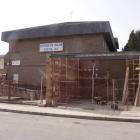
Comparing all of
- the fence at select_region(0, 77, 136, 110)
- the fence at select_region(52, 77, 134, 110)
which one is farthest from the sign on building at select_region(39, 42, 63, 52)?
the fence at select_region(52, 77, 134, 110)

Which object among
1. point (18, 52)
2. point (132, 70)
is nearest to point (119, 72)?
point (132, 70)

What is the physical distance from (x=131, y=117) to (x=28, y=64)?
19039mm

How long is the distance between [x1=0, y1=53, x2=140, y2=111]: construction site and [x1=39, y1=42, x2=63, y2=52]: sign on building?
19.3 ft

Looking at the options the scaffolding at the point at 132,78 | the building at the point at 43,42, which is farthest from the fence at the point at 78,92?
the building at the point at 43,42

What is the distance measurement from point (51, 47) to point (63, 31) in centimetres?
266

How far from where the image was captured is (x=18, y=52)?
90.5 ft

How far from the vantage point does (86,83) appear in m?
19.1

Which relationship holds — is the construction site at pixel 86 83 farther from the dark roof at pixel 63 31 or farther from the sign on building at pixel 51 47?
the sign on building at pixel 51 47

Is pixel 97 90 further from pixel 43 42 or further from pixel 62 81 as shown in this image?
pixel 43 42

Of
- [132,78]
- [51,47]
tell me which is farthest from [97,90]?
[51,47]

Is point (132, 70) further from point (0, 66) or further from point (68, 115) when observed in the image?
point (0, 66)

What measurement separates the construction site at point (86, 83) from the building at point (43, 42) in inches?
168

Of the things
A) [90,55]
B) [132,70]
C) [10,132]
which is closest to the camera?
[10,132]

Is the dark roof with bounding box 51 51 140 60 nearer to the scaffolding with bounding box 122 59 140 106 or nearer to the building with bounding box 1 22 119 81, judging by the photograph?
the scaffolding with bounding box 122 59 140 106
